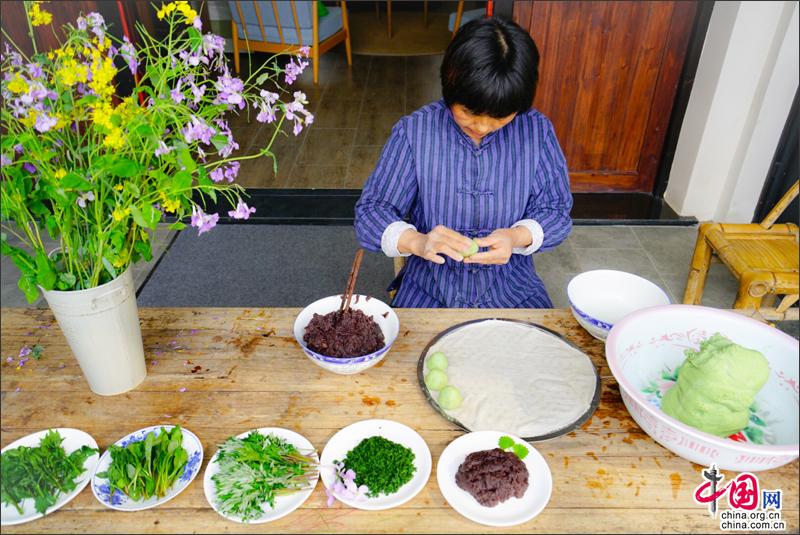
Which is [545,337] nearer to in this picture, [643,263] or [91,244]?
[91,244]

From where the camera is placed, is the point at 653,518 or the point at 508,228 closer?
the point at 653,518

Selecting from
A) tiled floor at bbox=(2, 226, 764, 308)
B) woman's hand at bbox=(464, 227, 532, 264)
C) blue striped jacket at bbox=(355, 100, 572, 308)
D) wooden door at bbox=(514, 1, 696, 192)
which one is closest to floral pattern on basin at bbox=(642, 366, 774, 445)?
woman's hand at bbox=(464, 227, 532, 264)

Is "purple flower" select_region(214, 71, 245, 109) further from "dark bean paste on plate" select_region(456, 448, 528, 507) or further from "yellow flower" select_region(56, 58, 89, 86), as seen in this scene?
"dark bean paste on plate" select_region(456, 448, 528, 507)

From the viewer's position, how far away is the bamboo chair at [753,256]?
2080 mm

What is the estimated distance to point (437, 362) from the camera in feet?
4.11

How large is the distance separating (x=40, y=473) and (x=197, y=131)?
2.13 feet

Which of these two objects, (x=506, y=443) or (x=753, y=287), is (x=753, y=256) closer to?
(x=753, y=287)

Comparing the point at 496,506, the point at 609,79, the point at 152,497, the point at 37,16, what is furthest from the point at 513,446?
the point at 609,79

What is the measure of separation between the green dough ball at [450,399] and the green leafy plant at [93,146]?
0.52 m

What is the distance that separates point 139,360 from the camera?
1244mm

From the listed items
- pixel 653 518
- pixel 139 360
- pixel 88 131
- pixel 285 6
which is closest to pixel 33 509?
pixel 139 360

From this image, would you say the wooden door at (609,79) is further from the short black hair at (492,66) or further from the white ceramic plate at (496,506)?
the white ceramic plate at (496,506)

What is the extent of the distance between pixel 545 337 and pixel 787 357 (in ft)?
1.55

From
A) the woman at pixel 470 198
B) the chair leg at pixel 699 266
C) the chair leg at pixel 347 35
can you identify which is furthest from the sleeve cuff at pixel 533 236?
the chair leg at pixel 347 35
